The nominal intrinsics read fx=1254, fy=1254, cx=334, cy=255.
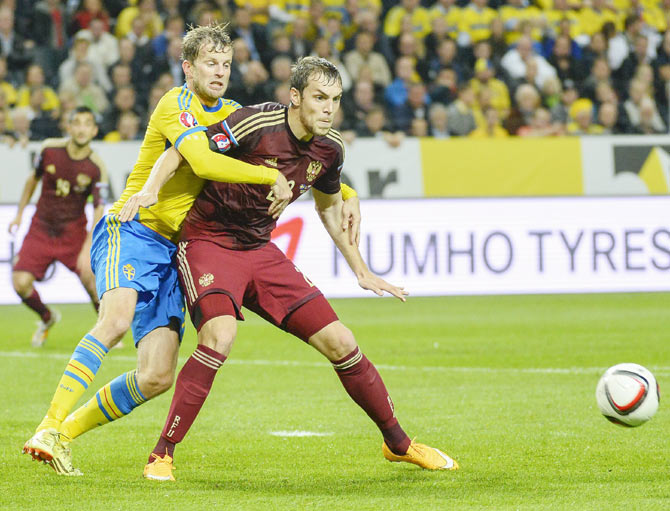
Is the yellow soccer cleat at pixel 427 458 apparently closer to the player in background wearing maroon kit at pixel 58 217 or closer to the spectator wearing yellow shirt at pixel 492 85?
the player in background wearing maroon kit at pixel 58 217

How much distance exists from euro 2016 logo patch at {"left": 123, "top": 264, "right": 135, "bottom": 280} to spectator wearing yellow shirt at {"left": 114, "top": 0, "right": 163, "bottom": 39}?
41.1ft

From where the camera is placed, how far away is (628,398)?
605 centimetres

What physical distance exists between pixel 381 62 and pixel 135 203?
13.6 m

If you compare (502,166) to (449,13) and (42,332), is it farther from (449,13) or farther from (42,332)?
(42,332)

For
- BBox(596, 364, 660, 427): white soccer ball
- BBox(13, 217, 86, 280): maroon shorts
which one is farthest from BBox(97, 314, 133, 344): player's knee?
BBox(13, 217, 86, 280): maroon shorts

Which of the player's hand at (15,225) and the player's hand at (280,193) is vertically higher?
the player's hand at (280,193)

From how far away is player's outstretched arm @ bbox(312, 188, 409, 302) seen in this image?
6.31 meters

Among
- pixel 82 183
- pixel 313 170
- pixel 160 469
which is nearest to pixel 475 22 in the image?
pixel 82 183

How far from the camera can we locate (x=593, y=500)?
5336 millimetres

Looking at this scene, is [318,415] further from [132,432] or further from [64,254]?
[64,254]

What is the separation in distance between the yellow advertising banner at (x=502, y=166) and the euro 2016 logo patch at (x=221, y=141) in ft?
36.3

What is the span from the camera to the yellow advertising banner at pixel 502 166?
55.8 ft

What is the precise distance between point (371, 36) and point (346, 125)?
1.96 m

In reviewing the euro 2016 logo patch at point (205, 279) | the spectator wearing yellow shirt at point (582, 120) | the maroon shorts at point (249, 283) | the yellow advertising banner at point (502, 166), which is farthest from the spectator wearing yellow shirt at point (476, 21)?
the euro 2016 logo patch at point (205, 279)
